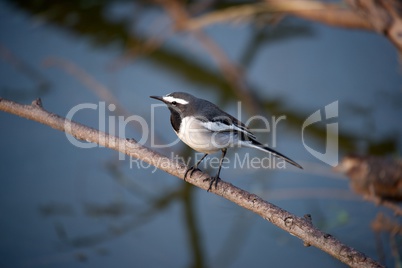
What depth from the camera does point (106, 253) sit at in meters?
4.88

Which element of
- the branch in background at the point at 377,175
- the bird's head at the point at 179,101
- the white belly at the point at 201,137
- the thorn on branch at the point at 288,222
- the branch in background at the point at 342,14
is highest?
the branch in background at the point at 342,14

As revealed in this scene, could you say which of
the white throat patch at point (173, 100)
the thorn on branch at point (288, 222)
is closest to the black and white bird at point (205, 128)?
the white throat patch at point (173, 100)

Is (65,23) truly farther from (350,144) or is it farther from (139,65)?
(350,144)

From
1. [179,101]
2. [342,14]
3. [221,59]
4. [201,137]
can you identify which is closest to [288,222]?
[201,137]

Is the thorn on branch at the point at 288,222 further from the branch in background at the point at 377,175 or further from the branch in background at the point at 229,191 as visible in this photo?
the branch in background at the point at 377,175

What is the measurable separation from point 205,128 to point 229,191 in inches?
32.2

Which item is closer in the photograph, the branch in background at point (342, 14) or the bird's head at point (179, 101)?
the bird's head at point (179, 101)

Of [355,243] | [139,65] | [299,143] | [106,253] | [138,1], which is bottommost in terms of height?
[106,253]

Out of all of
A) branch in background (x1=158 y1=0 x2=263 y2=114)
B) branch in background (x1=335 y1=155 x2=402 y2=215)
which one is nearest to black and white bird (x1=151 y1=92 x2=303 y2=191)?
branch in background (x1=335 y1=155 x2=402 y2=215)

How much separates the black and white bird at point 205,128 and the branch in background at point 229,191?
0.33 metres

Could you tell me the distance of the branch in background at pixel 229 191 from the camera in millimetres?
2836

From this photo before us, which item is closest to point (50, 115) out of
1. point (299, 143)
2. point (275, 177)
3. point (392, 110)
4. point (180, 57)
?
point (275, 177)

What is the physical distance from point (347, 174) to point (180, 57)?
143 inches

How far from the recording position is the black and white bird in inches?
155
